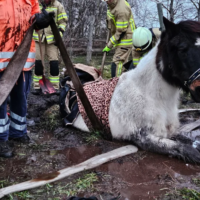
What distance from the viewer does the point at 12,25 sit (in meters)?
3.28

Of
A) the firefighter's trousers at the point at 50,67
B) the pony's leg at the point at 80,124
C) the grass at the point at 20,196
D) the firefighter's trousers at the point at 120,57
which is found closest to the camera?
the grass at the point at 20,196

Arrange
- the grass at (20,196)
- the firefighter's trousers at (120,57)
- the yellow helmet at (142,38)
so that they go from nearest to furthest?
the grass at (20,196) → the yellow helmet at (142,38) → the firefighter's trousers at (120,57)

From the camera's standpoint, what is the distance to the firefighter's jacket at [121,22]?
7062mm

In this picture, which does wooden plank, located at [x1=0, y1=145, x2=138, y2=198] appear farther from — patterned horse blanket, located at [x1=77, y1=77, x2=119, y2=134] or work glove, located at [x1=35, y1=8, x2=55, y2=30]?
work glove, located at [x1=35, y1=8, x2=55, y2=30]

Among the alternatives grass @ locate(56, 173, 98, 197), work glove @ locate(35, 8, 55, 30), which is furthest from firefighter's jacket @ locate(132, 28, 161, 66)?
grass @ locate(56, 173, 98, 197)

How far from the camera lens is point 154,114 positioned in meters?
3.65

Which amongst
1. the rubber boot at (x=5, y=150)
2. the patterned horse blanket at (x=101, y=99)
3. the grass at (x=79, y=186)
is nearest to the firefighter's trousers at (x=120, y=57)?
the patterned horse blanket at (x=101, y=99)

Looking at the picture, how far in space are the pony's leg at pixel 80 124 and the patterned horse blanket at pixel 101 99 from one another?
9 cm

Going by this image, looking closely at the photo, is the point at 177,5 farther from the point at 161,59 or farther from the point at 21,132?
the point at 21,132

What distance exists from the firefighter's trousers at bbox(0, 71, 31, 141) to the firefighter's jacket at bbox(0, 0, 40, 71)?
359mm

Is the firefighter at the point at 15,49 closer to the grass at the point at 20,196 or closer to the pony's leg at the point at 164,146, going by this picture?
the grass at the point at 20,196

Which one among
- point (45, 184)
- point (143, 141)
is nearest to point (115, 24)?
point (143, 141)

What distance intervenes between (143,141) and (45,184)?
146 cm

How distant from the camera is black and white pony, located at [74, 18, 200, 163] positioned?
124 inches
